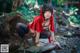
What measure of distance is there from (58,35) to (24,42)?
588mm

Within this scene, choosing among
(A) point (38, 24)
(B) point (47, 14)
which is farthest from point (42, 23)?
(B) point (47, 14)

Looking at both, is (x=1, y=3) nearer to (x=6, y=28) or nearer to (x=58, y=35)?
(x=6, y=28)

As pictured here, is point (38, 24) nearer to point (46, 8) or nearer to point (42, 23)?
point (42, 23)

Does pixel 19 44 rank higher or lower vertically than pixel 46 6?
lower

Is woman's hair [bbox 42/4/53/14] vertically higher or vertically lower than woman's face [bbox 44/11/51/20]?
higher

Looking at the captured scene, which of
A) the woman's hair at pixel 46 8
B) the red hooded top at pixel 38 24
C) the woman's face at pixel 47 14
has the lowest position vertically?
the red hooded top at pixel 38 24

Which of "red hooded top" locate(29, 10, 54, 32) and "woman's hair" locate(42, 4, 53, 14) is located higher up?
"woman's hair" locate(42, 4, 53, 14)

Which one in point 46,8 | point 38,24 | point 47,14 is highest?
point 46,8

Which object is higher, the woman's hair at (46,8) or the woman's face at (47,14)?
the woman's hair at (46,8)

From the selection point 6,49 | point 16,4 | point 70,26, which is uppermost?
point 16,4

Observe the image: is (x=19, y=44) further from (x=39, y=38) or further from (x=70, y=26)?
(x=70, y=26)

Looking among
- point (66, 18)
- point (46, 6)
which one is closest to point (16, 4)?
point (46, 6)

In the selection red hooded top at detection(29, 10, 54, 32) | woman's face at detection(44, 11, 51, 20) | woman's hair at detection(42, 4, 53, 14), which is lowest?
red hooded top at detection(29, 10, 54, 32)

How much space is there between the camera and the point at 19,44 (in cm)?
590
